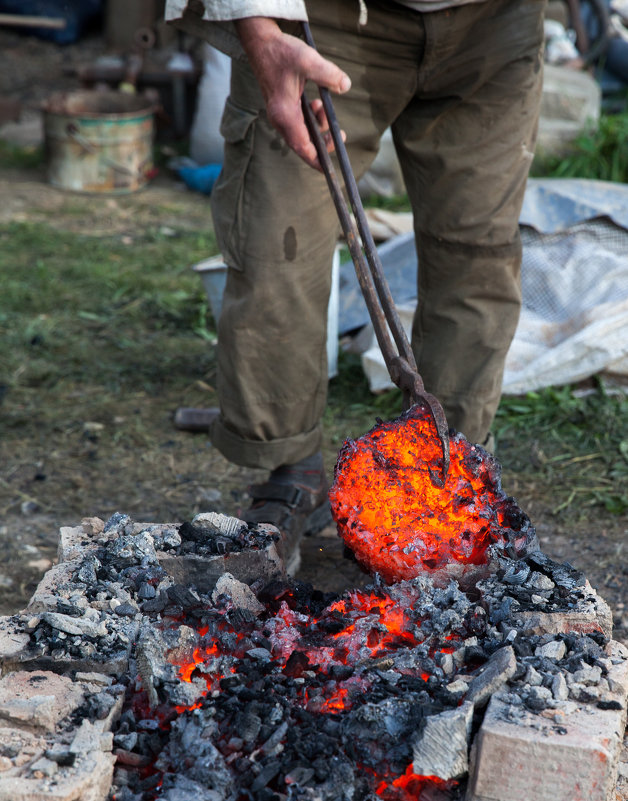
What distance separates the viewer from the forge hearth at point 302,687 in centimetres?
146

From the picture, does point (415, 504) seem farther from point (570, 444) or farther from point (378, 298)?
point (570, 444)

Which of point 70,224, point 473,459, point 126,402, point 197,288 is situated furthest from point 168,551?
point 70,224

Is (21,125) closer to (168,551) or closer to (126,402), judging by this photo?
(126,402)

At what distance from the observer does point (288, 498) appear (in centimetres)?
270

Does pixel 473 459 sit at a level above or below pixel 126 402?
above

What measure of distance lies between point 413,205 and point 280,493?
3.09 feet

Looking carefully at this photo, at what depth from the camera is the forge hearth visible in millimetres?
1458

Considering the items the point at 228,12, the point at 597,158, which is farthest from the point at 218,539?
the point at 597,158

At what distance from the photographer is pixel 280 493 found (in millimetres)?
2715

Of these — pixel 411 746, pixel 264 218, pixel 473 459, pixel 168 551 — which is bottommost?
pixel 168 551

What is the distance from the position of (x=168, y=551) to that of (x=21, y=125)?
6.92m

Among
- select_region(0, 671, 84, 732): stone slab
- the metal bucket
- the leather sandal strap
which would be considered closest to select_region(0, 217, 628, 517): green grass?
the leather sandal strap

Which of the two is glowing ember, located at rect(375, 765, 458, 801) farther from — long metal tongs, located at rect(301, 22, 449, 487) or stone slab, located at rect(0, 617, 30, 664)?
stone slab, located at rect(0, 617, 30, 664)

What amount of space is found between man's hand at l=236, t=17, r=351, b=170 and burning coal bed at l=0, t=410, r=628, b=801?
71 centimetres
